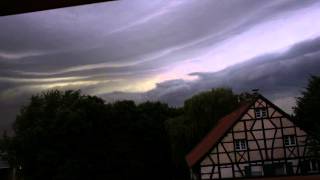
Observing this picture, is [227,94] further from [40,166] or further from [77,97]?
[40,166]

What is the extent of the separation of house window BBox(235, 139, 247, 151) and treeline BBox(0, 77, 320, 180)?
4.45 m

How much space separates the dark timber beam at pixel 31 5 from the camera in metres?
1.82

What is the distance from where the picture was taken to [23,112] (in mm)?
29391

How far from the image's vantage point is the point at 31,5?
6.01 feet

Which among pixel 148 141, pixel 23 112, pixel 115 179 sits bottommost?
pixel 115 179

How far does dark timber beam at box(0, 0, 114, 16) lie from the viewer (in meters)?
1.82

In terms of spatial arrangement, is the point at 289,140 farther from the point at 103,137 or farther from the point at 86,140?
the point at 86,140

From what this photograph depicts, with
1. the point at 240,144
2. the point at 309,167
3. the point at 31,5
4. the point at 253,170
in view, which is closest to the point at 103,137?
the point at 240,144

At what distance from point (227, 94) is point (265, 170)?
6902mm

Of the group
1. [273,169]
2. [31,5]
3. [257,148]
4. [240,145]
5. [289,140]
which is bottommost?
[273,169]

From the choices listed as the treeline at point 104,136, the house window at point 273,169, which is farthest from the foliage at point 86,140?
the house window at point 273,169

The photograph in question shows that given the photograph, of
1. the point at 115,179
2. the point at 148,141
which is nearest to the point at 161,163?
the point at 148,141

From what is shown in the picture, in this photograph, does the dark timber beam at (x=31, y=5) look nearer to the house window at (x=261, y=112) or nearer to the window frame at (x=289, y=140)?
the house window at (x=261, y=112)

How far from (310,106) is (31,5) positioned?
25982mm
